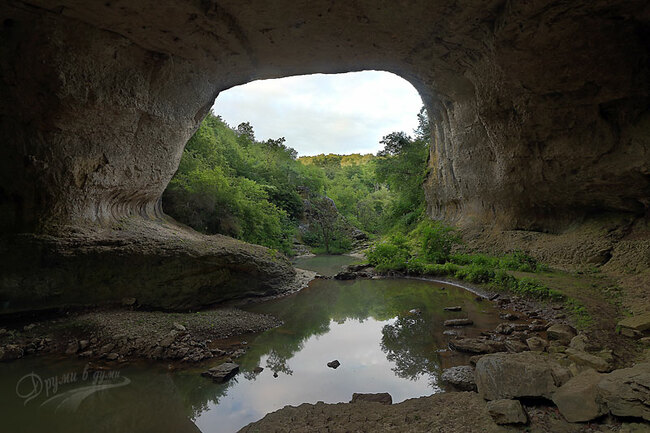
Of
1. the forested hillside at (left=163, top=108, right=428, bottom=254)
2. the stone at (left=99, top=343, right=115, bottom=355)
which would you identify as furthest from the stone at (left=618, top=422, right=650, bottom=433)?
the forested hillside at (left=163, top=108, right=428, bottom=254)

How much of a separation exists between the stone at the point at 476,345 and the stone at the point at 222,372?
11.5 feet

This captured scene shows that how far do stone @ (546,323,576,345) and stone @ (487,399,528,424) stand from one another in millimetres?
2570

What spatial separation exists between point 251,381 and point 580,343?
15.3 feet

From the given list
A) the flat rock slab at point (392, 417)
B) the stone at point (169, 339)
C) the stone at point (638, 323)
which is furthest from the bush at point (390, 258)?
the flat rock slab at point (392, 417)

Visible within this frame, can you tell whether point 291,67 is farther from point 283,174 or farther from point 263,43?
point 283,174

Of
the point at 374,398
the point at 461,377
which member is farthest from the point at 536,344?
the point at 374,398

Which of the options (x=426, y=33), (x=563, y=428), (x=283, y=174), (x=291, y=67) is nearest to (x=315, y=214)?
(x=283, y=174)

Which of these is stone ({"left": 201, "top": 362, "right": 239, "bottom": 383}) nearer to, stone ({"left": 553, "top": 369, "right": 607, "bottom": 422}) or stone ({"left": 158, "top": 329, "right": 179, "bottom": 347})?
stone ({"left": 158, "top": 329, "right": 179, "bottom": 347})

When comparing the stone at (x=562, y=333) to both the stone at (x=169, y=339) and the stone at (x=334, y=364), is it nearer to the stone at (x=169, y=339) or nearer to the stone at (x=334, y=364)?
the stone at (x=334, y=364)

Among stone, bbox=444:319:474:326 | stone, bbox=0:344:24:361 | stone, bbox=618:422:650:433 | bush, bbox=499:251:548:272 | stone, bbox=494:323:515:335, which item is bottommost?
stone, bbox=0:344:24:361

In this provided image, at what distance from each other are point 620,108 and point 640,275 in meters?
3.67

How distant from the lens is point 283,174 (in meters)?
23.2

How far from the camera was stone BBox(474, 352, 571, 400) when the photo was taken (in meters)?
3.03

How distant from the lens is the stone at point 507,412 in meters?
2.72
